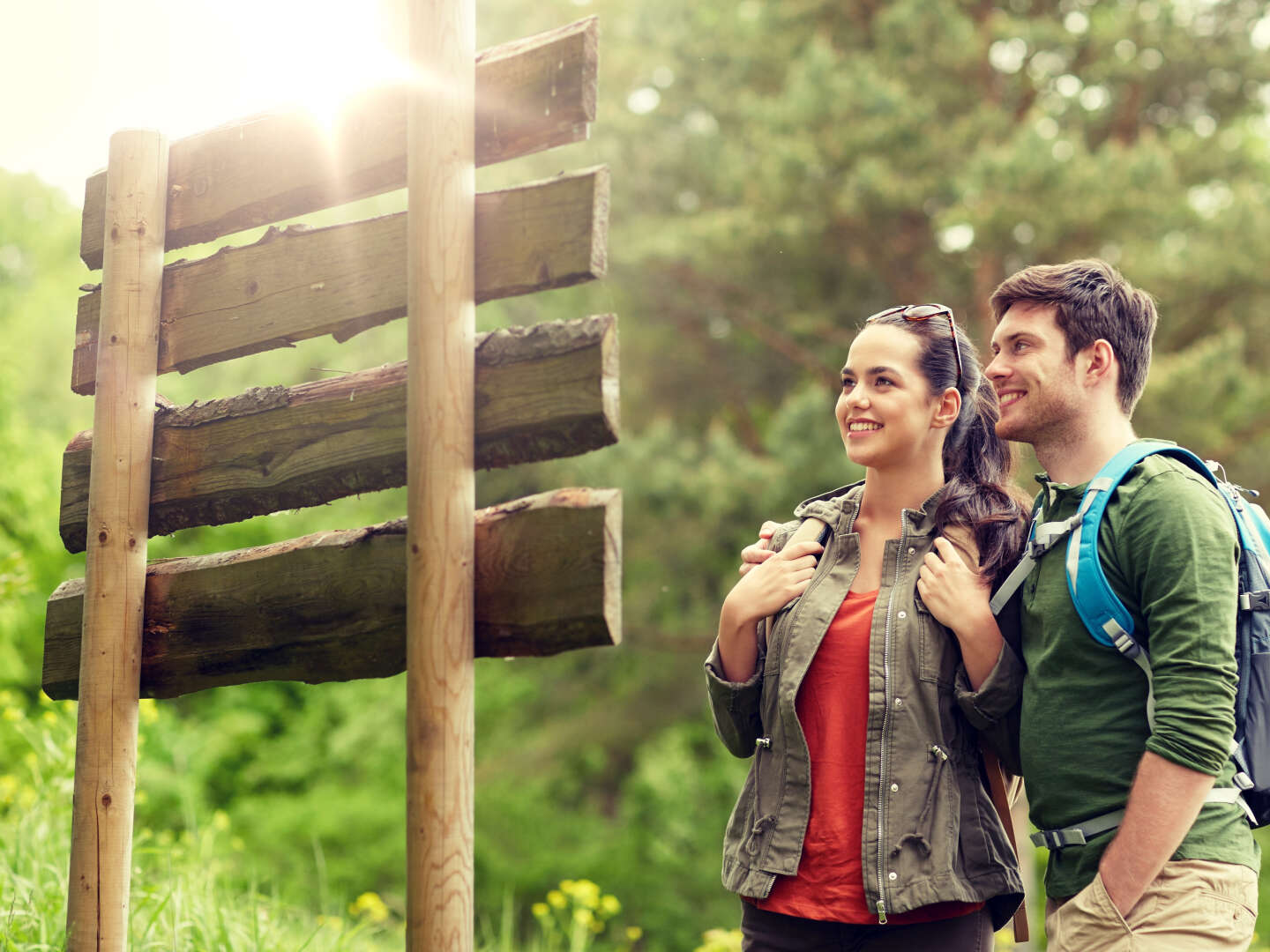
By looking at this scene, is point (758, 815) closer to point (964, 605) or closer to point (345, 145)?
point (964, 605)

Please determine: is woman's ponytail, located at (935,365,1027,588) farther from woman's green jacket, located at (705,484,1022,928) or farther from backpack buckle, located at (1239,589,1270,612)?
backpack buckle, located at (1239,589,1270,612)

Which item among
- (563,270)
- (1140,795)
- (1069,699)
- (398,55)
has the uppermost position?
(398,55)

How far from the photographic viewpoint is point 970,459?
2590 millimetres

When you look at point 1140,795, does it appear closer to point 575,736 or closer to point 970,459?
point 970,459

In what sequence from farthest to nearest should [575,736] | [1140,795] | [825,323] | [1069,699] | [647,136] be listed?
1. [575,736]
2. [647,136]
3. [825,323]
4. [1069,699]
5. [1140,795]

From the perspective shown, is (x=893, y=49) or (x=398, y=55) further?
(x=893, y=49)

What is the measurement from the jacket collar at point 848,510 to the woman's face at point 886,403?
0.38 ft

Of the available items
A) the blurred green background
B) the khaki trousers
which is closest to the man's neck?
the khaki trousers

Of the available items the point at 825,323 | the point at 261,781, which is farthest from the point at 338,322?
the point at 261,781

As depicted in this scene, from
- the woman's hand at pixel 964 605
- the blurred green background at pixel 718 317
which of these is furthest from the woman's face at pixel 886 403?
the blurred green background at pixel 718 317

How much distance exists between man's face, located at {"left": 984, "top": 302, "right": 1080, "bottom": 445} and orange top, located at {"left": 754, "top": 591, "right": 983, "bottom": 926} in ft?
1.59

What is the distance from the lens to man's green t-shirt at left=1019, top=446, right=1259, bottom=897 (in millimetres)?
1907

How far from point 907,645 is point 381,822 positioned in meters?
12.1

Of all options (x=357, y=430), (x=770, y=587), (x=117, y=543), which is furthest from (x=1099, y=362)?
(x=117, y=543)
